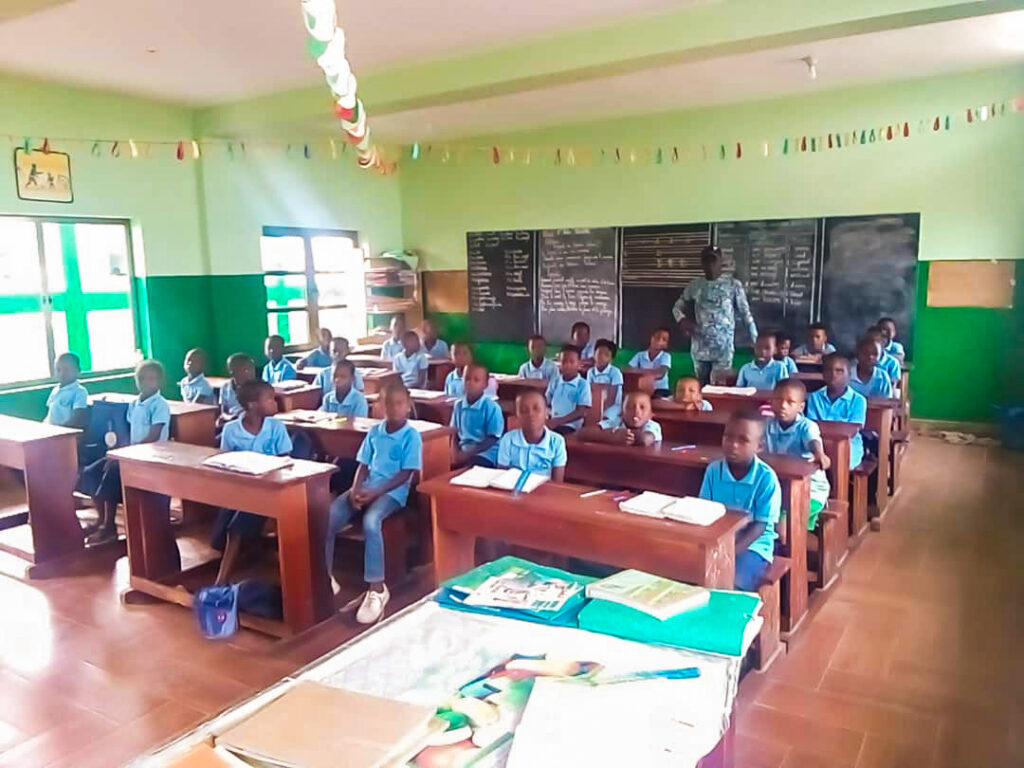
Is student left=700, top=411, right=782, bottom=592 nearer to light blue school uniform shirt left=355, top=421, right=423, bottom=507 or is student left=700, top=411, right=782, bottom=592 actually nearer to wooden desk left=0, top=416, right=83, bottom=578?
light blue school uniform shirt left=355, top=421, right=423, bottom=507

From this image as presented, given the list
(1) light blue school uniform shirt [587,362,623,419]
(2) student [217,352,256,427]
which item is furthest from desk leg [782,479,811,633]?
(2) student [217,352,256,427]

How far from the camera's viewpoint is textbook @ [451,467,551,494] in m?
2.58

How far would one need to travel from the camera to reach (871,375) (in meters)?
5.11

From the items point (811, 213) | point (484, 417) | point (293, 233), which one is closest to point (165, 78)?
point (293, 233)

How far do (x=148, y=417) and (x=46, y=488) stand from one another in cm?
64

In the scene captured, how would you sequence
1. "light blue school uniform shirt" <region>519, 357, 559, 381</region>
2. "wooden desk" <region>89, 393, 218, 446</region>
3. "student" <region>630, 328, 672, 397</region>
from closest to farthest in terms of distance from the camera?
"wooden desk" <region>89, 393, 218, 446</region>
"light blue school uniform shirt" <region>519, 357, 559, 381</region>
"student" <region>630, 328, 672, 397</region>

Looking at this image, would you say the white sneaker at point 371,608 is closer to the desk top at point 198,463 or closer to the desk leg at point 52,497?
the desk top at point 198,463

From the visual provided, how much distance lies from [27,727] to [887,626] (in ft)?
10.5

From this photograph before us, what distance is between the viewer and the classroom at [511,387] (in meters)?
1.56

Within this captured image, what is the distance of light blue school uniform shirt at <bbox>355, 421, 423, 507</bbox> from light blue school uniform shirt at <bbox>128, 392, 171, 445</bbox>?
1.54 metres

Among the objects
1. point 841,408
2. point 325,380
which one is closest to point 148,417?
point 325,380

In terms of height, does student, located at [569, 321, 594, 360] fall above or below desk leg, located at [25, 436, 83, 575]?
above

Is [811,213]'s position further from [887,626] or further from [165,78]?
[165,78]

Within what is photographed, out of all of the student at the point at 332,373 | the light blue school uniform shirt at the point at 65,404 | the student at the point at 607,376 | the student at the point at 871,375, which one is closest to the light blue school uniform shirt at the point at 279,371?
the student at the point at 332,373
